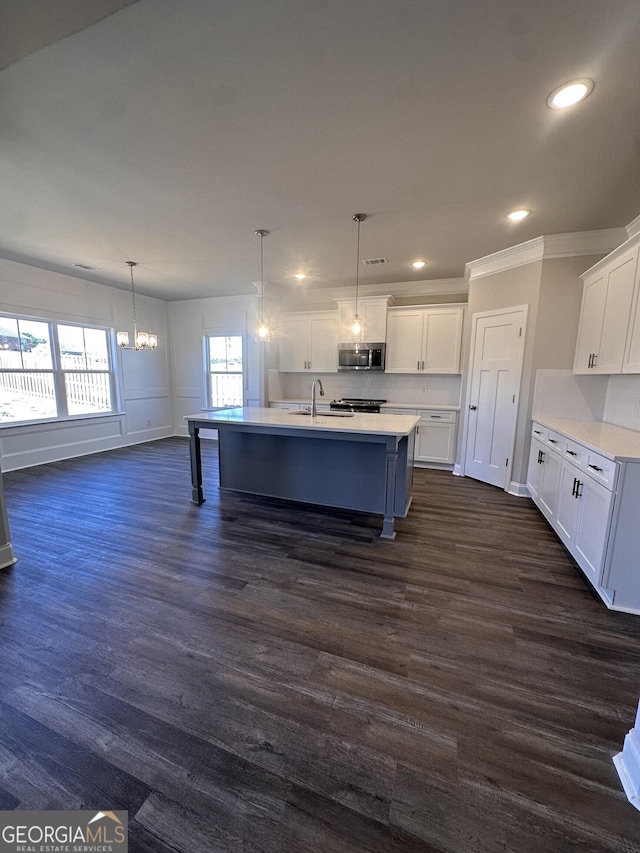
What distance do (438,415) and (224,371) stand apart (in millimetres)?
4158

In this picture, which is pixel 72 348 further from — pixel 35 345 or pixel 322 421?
pixel 322 421

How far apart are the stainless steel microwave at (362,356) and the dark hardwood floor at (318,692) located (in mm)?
3128

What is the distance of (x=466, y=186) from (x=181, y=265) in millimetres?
3688

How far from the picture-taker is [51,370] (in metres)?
5.16

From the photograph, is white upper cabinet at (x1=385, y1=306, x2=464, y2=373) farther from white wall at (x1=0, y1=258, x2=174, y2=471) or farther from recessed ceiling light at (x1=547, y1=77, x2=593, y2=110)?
white wall at (x1=0, y1=258, x2=174, y2=471)

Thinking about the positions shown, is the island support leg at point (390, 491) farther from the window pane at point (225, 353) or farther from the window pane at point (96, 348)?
the window pane at point (96, 348)

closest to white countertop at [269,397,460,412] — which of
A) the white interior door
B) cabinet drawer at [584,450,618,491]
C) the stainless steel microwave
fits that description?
the white interior door

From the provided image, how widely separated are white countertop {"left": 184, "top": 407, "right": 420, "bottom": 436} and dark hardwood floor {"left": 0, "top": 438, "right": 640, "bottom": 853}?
95cm

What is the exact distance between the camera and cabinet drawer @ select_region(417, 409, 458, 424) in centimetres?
489

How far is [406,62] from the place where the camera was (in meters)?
1.61

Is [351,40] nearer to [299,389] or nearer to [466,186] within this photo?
[466,186]

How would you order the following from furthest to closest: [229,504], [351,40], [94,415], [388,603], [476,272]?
[94,415]
[476,272]
[229,504]
[388,603]
[351,40]

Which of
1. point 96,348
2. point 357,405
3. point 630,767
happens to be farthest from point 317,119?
point 96,348

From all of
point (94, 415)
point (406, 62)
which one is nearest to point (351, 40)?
point (406, 62)
